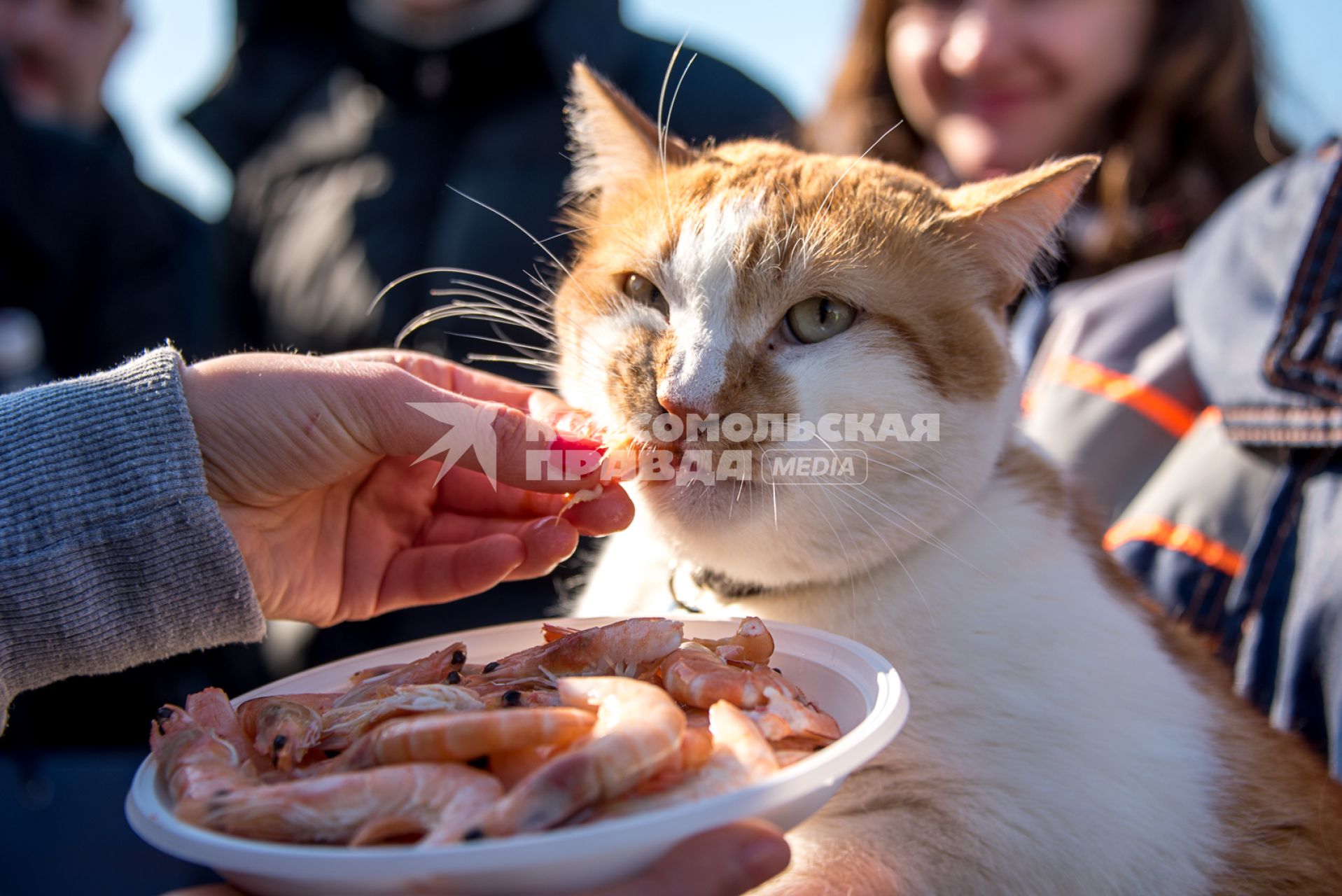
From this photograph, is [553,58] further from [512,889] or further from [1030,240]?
[512,889]

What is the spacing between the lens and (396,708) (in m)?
1.08

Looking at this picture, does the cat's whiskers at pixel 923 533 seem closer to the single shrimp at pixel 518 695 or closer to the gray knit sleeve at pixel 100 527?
the single shrimp at pixel 518 695

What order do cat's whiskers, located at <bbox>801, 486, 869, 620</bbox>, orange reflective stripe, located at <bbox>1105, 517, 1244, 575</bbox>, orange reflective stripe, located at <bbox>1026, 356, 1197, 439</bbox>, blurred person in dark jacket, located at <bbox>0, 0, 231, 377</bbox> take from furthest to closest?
blurred person in dark jacket, located at <bbox>0, 0, 231, 377</bbox> < orange reflective stripe, located at <bbox>1026, 356, 1197, 439</bbox> < orange reflective stripe, located at <bbox>1105, 517, 1244, 575</bbox> < cat's whiskers, located at <bbox>801, 486, 869, 620</bbox>

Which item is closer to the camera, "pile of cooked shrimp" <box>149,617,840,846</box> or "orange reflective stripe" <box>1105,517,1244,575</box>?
"pile of cooked shrimp" <box>149,617,840,846</box>

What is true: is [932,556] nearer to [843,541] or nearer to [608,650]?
[843,541]

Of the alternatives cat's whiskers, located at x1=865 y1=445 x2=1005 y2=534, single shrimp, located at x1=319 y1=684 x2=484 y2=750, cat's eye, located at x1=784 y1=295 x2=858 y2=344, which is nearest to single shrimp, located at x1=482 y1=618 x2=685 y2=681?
single shrimp, located at x1=319 y1=684 x2=484 y2=750

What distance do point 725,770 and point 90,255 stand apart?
368 centimetres

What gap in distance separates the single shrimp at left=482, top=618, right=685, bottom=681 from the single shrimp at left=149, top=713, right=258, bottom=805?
344mm

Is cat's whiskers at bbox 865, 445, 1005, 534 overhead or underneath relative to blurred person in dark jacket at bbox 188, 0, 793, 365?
underneath

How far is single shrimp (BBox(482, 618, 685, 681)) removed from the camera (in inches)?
48.2

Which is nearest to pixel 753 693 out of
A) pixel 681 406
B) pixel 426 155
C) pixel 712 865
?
pixel 712 865

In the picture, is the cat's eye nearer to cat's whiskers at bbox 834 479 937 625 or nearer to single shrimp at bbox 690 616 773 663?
cat's whiskers at bbox 834 479 937 625

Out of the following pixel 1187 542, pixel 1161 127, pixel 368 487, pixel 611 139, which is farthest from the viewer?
pixel 1161 127

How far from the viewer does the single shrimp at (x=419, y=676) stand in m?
1.24
